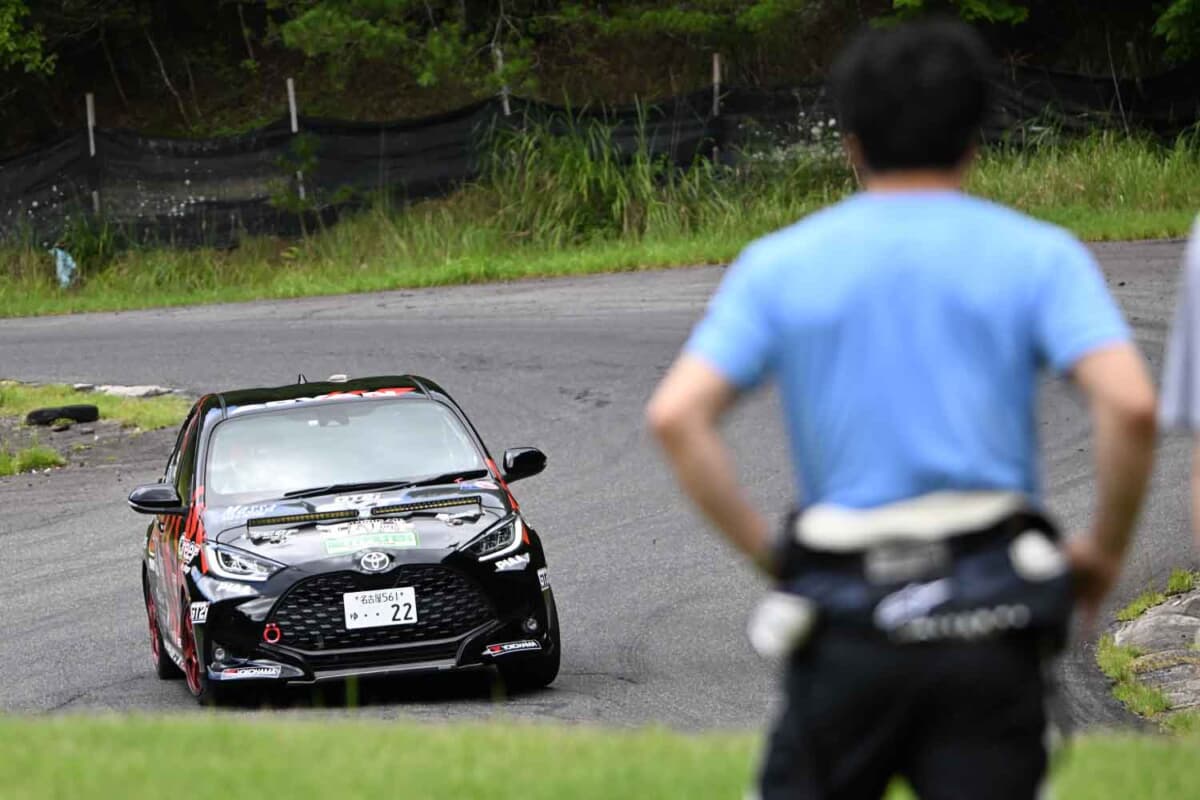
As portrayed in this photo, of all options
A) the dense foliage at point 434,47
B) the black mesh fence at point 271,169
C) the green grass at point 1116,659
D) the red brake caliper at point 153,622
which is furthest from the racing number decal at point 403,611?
the dense foliage at point 434,47

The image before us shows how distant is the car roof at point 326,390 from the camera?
11625 mm

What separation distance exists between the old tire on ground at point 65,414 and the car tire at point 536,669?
1056 cm

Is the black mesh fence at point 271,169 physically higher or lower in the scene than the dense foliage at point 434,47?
lower

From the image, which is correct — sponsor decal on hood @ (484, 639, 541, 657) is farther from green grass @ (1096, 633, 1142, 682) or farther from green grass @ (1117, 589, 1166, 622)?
green grass @ (1117, 589, 1166, 622)

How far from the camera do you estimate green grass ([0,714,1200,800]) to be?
18.0 feet

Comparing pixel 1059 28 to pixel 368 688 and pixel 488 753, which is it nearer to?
pixel 368 688

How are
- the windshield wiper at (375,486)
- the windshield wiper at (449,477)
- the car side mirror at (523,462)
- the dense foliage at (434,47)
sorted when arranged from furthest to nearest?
the dense foliage at (434,47), the car side mirror at (523,462), the windshield wiper at (449,477), the windshield wiper at (375,486)

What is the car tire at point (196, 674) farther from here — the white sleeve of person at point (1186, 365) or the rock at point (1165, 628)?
the white sleeve of person at point (1186, 365)

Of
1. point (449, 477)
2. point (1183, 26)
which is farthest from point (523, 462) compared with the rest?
point (1183, 26)

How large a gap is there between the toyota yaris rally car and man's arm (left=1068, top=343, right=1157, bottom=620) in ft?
22.9

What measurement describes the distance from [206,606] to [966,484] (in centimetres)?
744

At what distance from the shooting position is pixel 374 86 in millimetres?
40125

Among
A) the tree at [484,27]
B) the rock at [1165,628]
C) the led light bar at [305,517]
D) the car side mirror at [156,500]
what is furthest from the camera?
the tree at [484,27]

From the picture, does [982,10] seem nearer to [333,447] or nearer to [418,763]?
[333,447]
